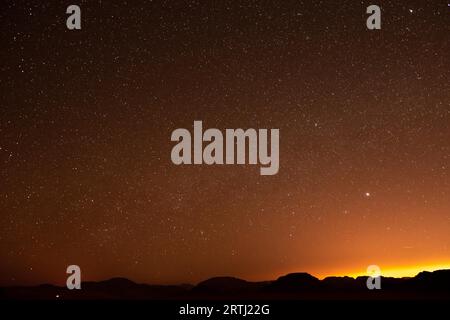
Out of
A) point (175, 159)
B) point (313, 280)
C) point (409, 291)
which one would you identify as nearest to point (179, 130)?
point (175, 159)

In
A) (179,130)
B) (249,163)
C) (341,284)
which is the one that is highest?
(179,130)

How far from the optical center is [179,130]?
12.9m

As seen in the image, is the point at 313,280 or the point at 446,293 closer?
the point at 446,293

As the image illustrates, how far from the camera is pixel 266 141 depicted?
1275 cm
